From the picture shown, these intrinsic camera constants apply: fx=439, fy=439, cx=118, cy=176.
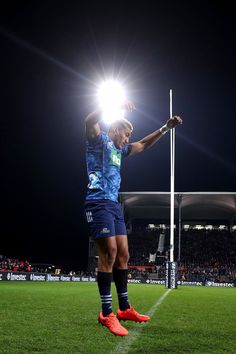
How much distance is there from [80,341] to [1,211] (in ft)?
168

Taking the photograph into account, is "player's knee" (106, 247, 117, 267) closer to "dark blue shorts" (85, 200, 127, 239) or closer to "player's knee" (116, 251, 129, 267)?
"dark blue shorts" (85, 200, 127, 239)

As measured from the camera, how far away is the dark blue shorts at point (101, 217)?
472cm

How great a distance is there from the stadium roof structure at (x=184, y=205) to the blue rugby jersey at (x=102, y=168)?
37.4m

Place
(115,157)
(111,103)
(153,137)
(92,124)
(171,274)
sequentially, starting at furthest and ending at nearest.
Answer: (171,274) < (111,103) < (153,137) < (115,157) < (92,124)

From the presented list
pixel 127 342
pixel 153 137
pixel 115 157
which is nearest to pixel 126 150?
pixel 115 157

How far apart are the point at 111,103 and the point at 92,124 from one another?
2.16 metres

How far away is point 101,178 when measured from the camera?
490 centimetres

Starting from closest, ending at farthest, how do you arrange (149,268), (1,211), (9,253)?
(149,268) < (1,211) < (9,253)

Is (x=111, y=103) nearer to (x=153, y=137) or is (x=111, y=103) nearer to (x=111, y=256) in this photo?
(x=153, y=137)

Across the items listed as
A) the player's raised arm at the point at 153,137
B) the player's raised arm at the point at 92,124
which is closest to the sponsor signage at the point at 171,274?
the player's raised arm at the point at 153,137

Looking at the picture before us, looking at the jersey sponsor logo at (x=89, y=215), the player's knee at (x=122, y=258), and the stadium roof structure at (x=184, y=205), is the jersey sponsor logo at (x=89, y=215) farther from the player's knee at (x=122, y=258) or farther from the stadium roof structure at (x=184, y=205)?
the stadium roof structure at (x=184, y=205)

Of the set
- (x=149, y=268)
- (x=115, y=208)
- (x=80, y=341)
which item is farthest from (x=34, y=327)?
(x=149, y=268)

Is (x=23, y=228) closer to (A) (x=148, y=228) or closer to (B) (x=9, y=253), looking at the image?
(B) (x=9, y=253)

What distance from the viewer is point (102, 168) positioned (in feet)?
16.1
